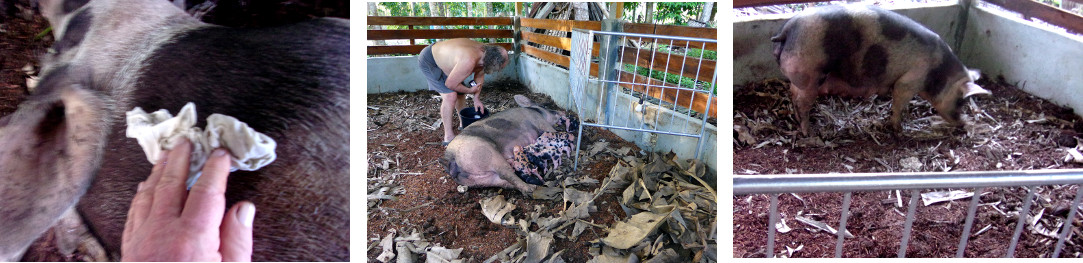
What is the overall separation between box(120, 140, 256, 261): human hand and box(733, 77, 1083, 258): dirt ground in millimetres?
1356

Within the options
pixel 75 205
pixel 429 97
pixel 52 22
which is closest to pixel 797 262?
pixel 75 205

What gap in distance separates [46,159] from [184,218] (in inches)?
16.5

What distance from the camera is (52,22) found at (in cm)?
91

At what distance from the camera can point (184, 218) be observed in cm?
68

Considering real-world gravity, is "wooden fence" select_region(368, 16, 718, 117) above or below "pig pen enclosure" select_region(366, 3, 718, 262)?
above

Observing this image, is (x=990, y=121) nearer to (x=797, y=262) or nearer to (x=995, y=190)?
(x=995, y=190)

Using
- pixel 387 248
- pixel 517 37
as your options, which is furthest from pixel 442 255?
pixel 517 37

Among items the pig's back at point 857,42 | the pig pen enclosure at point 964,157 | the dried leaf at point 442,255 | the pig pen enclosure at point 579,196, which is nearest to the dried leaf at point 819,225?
the pig pen enclosure at point 964,157

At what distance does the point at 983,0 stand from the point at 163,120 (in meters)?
2.38

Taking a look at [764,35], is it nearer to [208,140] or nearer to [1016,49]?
[1016,49]

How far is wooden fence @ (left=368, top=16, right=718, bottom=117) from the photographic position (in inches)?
79.8

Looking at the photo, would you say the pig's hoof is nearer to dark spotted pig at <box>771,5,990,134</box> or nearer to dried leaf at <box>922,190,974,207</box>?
dark spotted pig at <box>771,5,990,134</box>

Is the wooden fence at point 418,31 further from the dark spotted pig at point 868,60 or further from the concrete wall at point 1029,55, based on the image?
the concrete wall at point 1029,55

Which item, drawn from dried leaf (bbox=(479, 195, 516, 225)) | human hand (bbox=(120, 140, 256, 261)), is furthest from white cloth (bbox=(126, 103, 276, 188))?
dried leaf (bbox=(479, 195, 516, 225))
